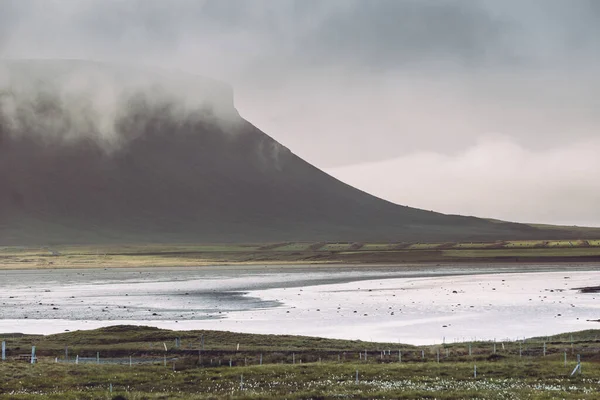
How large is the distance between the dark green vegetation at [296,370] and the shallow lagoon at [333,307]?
30.5ft

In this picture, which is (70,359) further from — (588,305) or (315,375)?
(588,305)

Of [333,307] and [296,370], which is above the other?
[333,307]

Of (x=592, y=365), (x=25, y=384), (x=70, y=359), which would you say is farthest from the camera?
(x=70, y=359)

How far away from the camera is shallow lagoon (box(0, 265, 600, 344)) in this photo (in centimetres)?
7138

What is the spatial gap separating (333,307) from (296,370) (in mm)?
48732

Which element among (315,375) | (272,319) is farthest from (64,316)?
(315,375)

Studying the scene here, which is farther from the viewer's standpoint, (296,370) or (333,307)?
(333,307)

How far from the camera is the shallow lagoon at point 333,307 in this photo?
7138 cm

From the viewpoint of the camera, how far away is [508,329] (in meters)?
68.9

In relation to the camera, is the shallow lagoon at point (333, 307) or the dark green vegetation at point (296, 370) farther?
the shallow lagoon at point (333, 307)

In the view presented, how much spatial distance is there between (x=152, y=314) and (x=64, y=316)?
A: 942 cm

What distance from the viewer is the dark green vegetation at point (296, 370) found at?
123 ft

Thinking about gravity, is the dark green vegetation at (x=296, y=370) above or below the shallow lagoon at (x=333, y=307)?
below

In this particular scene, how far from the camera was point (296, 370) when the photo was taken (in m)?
44.7
